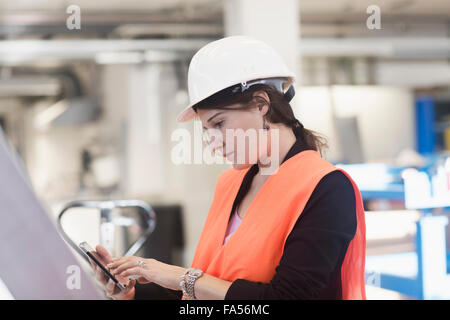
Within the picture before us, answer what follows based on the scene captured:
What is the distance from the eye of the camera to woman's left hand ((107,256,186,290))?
0.99 meters

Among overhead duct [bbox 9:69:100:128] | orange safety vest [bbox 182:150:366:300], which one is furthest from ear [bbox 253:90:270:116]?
overhead duct [bbox 9:69:100:128]

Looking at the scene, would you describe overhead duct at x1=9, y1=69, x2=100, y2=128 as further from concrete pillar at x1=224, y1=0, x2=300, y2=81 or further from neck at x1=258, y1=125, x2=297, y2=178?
neck at x1=258, y1=125, x2=297, y2=178

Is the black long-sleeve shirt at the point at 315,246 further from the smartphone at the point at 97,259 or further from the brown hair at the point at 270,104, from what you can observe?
the smartphone at the point at 97,259

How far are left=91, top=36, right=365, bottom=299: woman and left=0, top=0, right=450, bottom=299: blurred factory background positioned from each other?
866mm

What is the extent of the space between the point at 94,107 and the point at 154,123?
1.31 metres

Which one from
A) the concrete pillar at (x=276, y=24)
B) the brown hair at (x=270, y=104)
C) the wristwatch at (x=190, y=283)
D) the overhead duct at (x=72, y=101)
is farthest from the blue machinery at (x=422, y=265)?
the overhead duct at (x=72, y=101)

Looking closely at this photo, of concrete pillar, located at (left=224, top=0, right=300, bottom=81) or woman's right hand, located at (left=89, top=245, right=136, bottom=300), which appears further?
concrete pillar, located at (left=224, top=0, right=300, bottom=81)

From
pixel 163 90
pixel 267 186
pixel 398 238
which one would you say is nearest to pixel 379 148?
pixel 163 90

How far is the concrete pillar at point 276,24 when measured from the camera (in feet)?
7.31

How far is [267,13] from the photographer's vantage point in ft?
7.38

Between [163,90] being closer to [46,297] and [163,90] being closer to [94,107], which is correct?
[94,107]

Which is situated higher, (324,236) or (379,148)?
(324,236)

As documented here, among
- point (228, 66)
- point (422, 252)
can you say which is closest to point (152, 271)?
point (228, 66)
